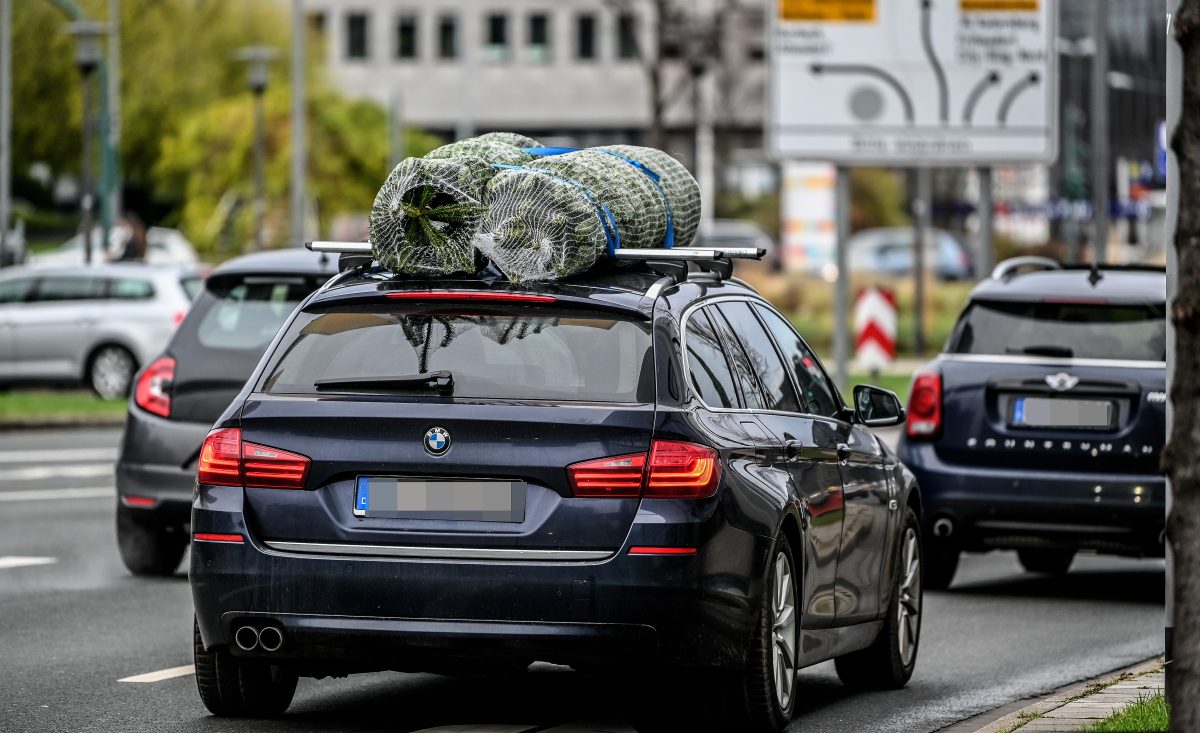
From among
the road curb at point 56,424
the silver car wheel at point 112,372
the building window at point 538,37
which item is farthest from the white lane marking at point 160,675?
the building window at point 538,37

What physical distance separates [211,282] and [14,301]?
16995 mm

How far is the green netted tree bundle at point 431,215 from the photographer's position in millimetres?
7758

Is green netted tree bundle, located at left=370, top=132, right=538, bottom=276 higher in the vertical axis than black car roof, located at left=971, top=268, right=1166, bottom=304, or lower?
higher

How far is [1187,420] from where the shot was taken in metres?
5.51

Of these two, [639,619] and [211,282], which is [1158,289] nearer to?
[211,282]

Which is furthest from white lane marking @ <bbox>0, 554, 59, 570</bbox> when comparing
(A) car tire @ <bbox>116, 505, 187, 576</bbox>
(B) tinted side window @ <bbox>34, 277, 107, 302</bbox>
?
(B) tinted side window @ <bbox>34, 277, 107, 302</bbox>

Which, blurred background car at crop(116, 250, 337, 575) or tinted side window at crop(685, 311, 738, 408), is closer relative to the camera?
tinted side window at crop(685, 311, 738, 408)

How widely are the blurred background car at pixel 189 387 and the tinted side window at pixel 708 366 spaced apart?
4920 mm

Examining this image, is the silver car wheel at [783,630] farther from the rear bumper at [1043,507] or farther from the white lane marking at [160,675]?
the rear bumper at [1043,507]

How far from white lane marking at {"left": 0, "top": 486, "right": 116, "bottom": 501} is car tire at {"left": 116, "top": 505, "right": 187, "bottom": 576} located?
15.3 ft

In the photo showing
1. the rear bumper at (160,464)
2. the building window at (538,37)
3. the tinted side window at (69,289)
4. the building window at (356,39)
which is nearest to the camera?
the rear bumper at (160,464)

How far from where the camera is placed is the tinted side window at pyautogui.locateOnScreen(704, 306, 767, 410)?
7805mm

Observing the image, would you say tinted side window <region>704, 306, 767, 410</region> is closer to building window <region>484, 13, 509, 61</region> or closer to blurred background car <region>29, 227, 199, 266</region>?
blurred background car <region>29, 227, 199, 266</region>

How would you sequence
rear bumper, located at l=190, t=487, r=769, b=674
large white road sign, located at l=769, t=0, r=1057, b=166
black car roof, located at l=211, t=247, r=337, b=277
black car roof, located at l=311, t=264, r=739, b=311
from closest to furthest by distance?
rear bumper, located at l=190, t=487, r=769, b=674 < black car roof, located at l=311, t=264, r=739, b=311 < black car roof, located at l=211, t=247, r=337, b=277 < large white road sign, located at l=769, t=0, r=1057, b=166
